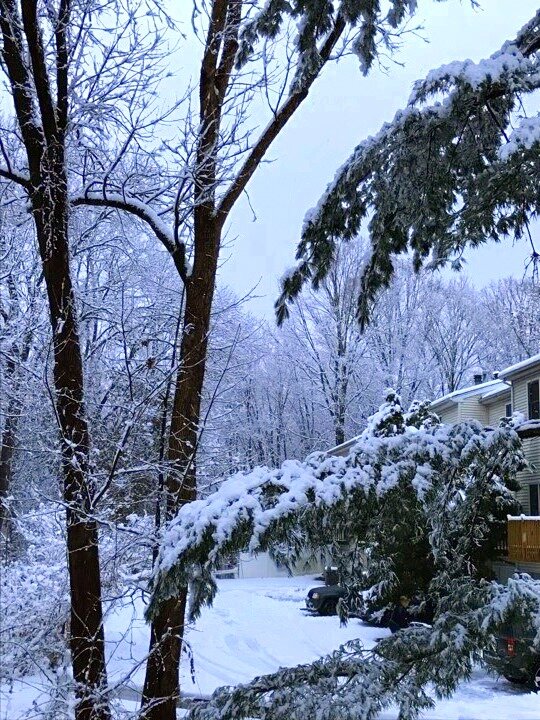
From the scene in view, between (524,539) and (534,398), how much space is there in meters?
3.52

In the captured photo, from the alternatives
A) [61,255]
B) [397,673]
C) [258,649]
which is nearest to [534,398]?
[258,649]

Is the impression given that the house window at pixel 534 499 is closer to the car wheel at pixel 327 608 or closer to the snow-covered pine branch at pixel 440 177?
the car wheel at pixel 327 608

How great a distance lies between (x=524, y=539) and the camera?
15.7 metres

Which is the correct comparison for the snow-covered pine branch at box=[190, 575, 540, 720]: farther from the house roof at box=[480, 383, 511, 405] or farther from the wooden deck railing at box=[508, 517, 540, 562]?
the house roof at box=[480, 383, 511, 405]

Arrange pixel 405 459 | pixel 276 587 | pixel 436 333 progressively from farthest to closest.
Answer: pixel 436 333 → pixel 276 587 → pixel 405 459

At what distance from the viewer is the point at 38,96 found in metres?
4.20

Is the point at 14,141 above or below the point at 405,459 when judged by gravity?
above

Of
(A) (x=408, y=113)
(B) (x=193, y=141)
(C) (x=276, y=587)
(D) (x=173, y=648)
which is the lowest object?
(C) (x=276, y=587)

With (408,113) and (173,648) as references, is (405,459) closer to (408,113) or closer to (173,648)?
(408,113)

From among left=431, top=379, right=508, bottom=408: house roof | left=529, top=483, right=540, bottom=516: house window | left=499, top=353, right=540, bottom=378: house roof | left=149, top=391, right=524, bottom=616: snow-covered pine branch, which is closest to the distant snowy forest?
left=149, top=391, right=524, bottom=616: snow-covered pine branch

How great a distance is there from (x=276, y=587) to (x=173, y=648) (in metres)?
20.6

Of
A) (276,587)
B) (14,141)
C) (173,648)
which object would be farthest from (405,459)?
(276,587)

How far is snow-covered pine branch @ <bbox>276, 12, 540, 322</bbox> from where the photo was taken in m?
2.85

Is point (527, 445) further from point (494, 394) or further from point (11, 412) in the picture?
point (11, 412)
